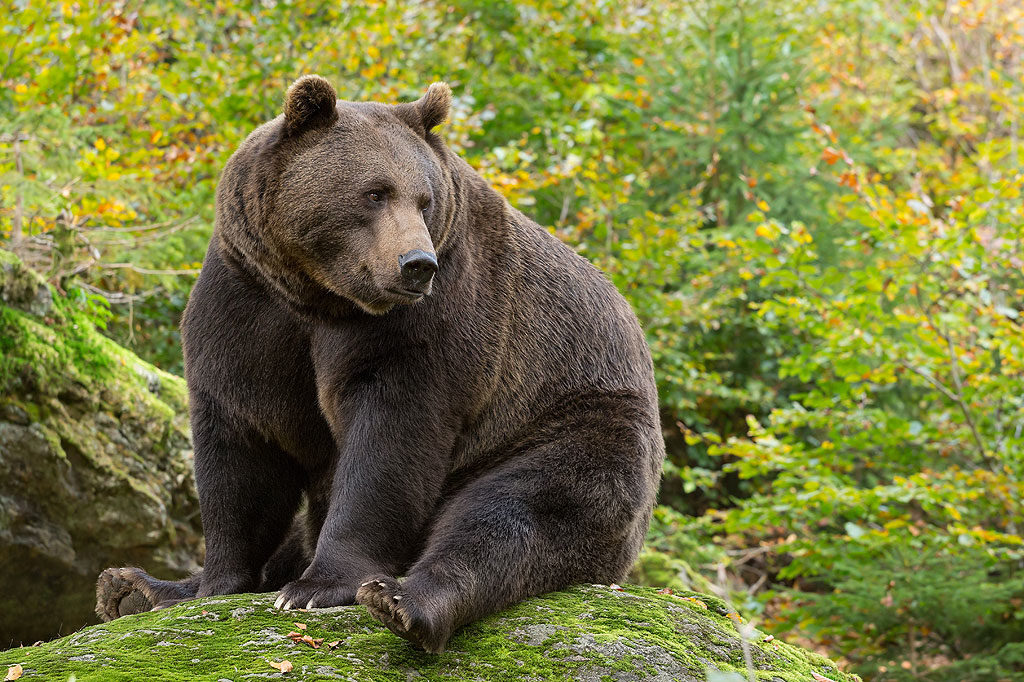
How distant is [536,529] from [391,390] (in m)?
0.79

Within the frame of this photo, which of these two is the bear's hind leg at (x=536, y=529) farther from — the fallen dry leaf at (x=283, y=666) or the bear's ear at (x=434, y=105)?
the bear's ear at (x=434, y=105)

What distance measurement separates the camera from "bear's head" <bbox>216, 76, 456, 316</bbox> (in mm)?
3752

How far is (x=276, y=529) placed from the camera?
14.0ft

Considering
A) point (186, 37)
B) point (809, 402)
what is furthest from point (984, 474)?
point (186, 37)

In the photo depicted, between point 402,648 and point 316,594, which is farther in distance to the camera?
point 316,594

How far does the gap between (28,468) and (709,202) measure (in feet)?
33.5

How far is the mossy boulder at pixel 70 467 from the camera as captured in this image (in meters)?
5.26

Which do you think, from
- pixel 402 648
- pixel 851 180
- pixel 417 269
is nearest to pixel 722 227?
pixel 851 180

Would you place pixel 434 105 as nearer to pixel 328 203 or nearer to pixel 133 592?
pixel 328 203

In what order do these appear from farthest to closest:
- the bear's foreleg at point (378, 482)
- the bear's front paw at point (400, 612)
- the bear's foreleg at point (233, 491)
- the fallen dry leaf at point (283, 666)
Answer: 1. the bear's foreleg at point (233, 491)
2. the bear's foreleg at point (378, 482)
3. the bear's front paw at point (400, 612)
4. the fallen dry leaf at point (283, 666)

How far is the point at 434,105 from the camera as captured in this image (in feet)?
13.7

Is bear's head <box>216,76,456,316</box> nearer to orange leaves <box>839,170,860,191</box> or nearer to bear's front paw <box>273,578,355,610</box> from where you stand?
bear's front paw <box>273,578,355,610</box>

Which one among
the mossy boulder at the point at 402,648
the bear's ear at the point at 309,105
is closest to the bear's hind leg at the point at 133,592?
the mossy boulder at the point at 402,648

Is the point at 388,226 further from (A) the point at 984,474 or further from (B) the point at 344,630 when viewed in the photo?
(A) the point at 984,474
